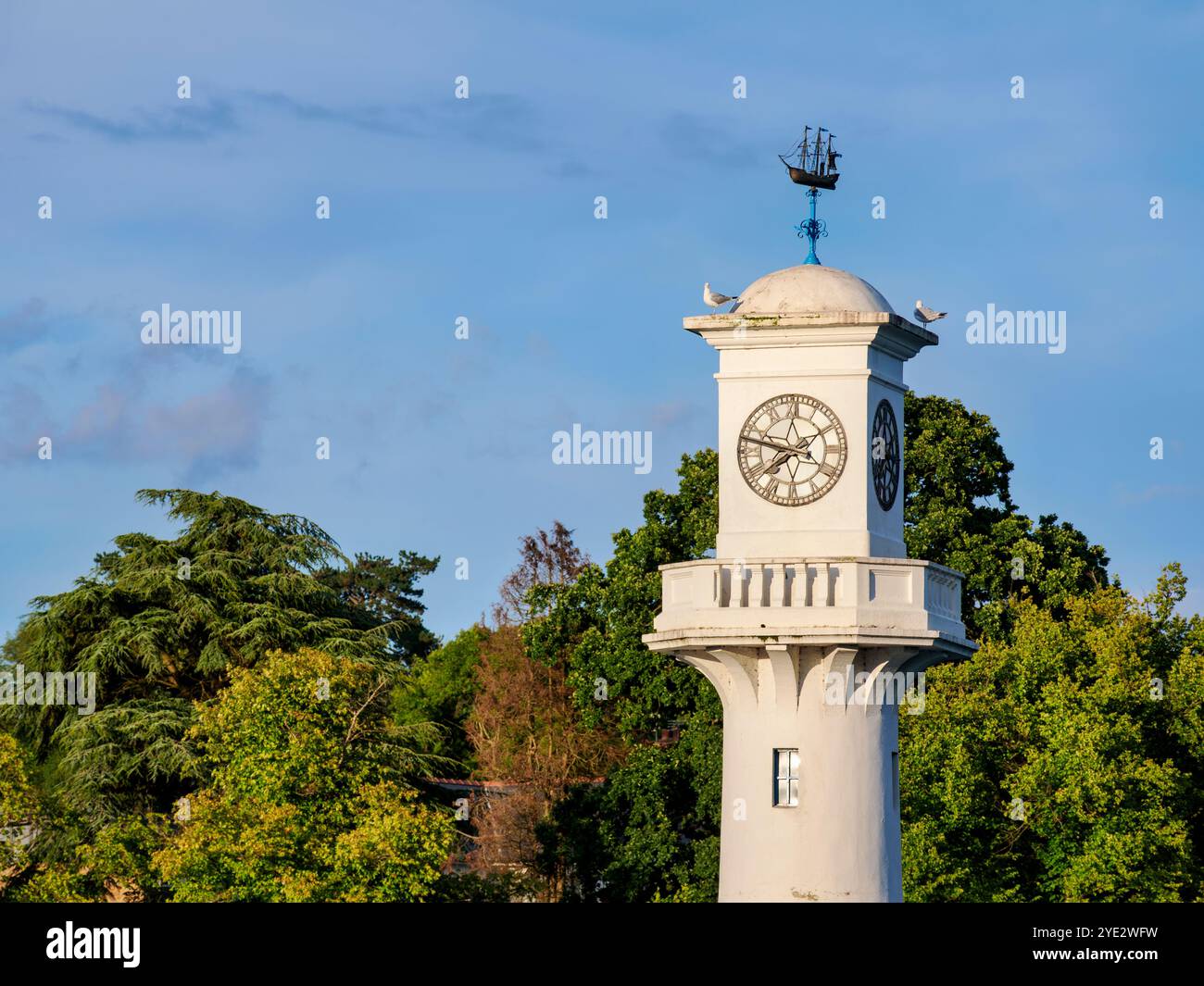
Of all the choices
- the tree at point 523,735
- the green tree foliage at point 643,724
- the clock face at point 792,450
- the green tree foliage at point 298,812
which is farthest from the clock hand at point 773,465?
the tree at point 523,735

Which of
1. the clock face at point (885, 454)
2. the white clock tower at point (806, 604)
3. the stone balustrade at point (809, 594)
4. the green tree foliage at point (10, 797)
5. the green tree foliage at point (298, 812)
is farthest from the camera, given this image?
the green tree foliage at point (10, 797)

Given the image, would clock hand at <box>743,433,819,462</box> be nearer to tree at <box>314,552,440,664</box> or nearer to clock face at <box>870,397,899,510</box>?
clock face at <box>870,397,899,510</box>

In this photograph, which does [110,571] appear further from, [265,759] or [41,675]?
[265,759]

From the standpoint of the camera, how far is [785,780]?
36031 millimetres

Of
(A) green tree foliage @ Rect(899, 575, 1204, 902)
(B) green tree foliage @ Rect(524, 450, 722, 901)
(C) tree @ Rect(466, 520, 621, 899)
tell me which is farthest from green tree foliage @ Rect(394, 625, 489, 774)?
(A) green tree foliage @ Rect(899, 575, 1204, 902)

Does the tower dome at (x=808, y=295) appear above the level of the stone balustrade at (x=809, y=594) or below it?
above

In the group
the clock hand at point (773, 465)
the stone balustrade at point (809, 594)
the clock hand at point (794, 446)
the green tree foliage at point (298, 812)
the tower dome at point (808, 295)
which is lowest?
the green tree foliage at point (298, 812)

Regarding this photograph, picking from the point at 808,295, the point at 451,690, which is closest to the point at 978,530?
the point at 808,295

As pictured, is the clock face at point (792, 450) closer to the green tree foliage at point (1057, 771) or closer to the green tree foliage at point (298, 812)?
the green tree foliage at point (298, 812)

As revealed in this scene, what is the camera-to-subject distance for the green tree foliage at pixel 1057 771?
170 feet

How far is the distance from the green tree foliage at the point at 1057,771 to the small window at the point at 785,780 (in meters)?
15.3

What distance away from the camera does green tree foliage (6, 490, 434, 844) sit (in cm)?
6216

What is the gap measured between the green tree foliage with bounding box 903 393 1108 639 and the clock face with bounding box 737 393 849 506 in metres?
23.9
